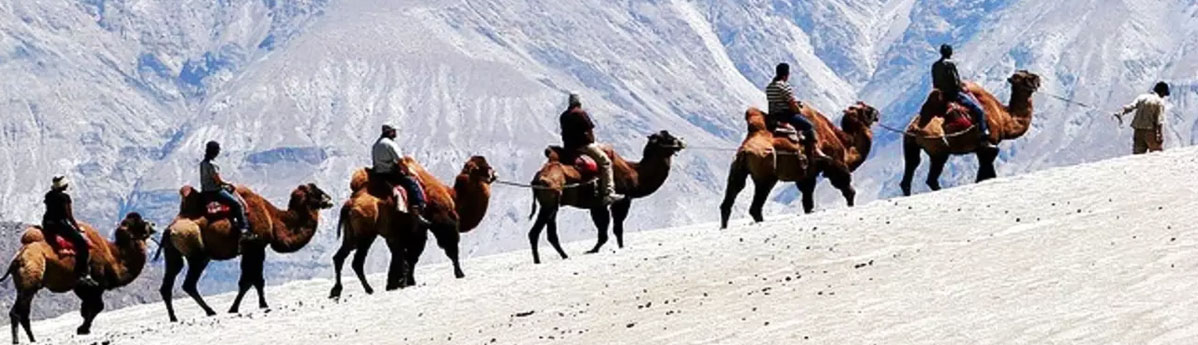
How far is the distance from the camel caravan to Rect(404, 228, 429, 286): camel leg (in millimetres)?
33

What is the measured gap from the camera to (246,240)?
34.5 m

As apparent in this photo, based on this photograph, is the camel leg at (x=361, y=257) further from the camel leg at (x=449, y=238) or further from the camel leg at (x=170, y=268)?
the camel leg at (x=170, y=268)

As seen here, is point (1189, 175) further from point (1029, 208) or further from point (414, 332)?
point (414, 332)

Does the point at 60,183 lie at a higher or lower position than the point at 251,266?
higher

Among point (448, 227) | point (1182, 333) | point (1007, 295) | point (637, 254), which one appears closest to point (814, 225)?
point (637, 254)

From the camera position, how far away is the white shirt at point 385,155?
111ft

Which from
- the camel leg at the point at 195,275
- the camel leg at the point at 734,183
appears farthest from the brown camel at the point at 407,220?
the camel leg at the point at 734,183

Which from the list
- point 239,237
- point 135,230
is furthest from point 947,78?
point 135,230

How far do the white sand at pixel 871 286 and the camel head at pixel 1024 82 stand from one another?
5.02 metres

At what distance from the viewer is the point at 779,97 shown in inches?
1439

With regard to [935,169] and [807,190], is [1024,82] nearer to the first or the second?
[935,169]

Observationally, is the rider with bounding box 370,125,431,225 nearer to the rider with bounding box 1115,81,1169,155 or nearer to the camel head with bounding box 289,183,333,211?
the camel head with bounding box 289,183,333,211

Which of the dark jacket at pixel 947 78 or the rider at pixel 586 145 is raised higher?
the dark jacket at pixel 947 78

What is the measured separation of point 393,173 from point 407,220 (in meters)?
0.74
